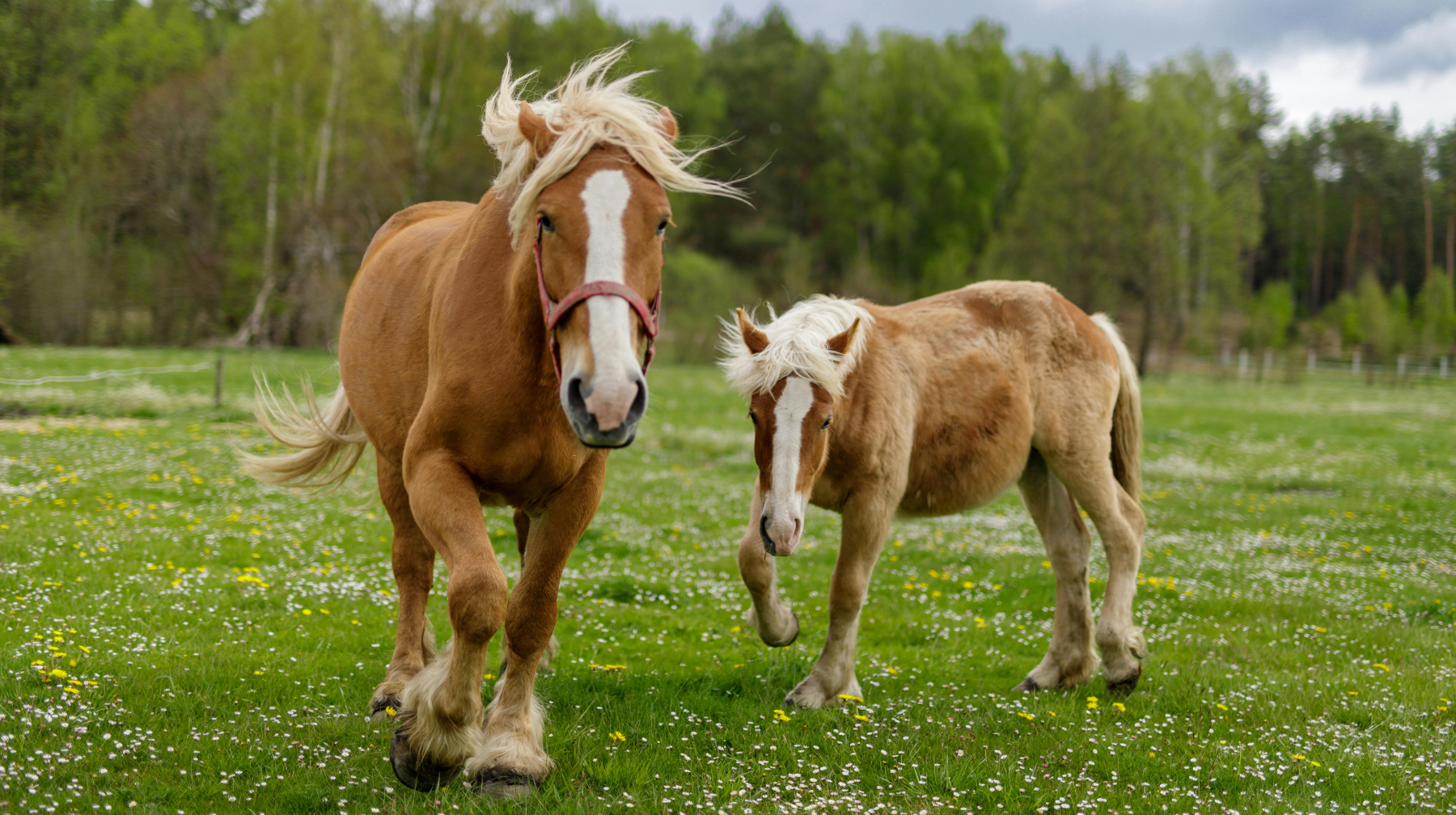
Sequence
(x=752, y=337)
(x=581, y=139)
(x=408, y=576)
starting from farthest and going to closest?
A: (x=752, y=337)
(x=408, y=576)
(x=581, y=139)

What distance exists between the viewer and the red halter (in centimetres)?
306

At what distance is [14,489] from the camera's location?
366 inches

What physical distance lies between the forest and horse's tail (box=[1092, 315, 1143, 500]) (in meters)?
26.6

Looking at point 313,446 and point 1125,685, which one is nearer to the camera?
point 1125,685

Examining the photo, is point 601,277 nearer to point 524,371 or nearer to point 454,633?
point 524,371

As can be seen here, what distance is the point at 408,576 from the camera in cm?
496

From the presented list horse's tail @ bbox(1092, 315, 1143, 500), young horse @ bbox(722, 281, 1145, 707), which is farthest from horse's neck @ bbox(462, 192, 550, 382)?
horse's tail @ bbox(1092, 315, 1143, 500)

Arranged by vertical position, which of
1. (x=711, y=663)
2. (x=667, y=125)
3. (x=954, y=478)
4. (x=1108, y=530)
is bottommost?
(x=711, y=663)

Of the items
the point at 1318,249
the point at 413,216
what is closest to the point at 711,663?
the point at 413,216

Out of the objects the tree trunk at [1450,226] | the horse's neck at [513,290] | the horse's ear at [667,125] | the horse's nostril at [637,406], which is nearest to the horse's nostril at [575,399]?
the horse's nostril at [637,406]

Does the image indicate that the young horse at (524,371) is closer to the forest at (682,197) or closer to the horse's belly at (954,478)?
the horse's belly at (954,478)

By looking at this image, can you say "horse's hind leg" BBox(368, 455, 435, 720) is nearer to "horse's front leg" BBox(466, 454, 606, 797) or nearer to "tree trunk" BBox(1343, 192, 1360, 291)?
"horse's front leg" BBox(466, 454, 606, 797)

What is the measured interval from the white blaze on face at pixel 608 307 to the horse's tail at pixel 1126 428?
15.2ft

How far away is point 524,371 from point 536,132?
0.88 meters
